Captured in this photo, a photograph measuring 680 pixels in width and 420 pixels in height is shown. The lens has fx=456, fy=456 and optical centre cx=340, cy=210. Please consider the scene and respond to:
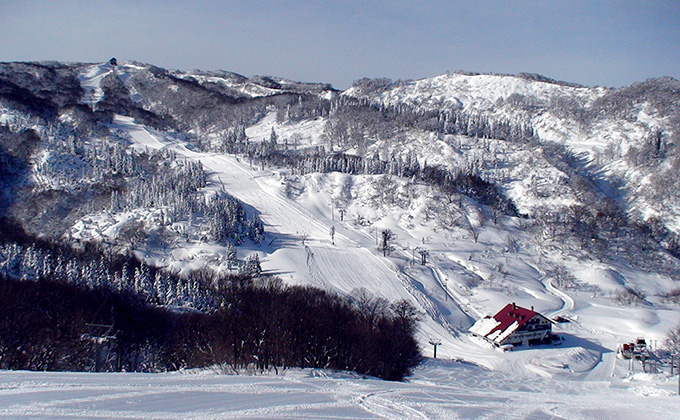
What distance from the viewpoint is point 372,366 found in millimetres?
24188

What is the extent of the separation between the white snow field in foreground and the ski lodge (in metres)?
30.3

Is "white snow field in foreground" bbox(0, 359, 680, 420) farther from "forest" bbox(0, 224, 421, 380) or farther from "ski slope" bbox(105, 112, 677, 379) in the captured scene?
"ski slope" bbox(105, 112, 677, 379)

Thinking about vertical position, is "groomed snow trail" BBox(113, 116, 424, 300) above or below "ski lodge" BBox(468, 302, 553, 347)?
above

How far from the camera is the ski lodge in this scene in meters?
46.5

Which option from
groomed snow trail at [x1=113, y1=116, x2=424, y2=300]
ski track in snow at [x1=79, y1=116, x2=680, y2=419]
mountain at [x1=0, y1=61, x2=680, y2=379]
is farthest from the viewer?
groomed snow trail at [x1=113, y1=116, x2=424, y2=300]

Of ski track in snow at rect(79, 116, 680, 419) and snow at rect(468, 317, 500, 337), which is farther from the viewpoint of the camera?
snow at rect(468, 317, 500, 337)

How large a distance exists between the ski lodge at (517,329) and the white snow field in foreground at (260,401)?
1195 inches

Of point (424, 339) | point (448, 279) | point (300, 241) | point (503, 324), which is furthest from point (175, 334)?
point (300, 241)

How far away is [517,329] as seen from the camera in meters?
46.5

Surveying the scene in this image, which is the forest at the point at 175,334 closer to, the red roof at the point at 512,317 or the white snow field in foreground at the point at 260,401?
the white snow field in foreground at the point at 260,401

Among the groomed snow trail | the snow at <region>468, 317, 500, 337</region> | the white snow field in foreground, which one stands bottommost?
the snow at <region>468, 317, 500, 337</region>

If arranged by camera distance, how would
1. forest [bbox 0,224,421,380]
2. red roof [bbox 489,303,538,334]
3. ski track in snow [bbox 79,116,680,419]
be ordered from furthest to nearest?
red roof [bbox 489,303,538,334], forest [bbox 0,224,421,380], ski track in snow [bbox 79,116,680,419]

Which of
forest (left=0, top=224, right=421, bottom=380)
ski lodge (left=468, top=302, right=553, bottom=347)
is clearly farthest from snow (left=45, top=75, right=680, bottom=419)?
forest (left=0, top=224, right=421, bottom=380)

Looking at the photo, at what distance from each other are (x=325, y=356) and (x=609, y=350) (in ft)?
121
